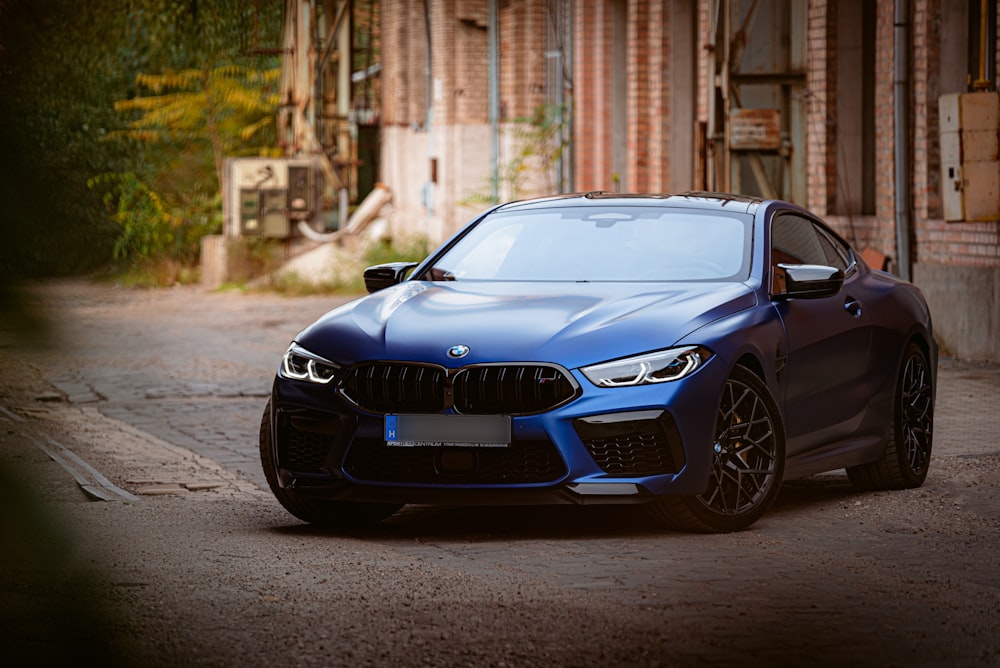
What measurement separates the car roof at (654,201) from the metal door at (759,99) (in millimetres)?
9347

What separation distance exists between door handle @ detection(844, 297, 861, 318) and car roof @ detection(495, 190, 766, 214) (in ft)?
1.91

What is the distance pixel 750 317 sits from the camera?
22.9ft

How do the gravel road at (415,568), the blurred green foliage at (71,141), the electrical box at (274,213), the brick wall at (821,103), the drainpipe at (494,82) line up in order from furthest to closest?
the electrical box at (274,213), the drainpipe at (494,82), the brick wall at (821,103), the gravel road at (415,568), the blurred green foliage at (71,141)

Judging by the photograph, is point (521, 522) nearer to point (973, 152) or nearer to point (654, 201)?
point (654, 201)

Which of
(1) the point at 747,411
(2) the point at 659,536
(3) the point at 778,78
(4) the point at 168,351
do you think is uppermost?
(3) the point at 778,78

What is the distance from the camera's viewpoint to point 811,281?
23.5 ft

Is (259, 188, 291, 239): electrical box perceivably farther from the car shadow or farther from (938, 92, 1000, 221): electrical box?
the car shadow

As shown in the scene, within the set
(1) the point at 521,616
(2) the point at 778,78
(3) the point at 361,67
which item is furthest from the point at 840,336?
(3) the point at 361,67

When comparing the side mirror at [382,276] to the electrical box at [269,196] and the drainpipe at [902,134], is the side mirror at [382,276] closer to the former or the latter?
the drainpipe at [902,134]

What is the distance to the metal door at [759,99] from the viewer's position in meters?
17.5

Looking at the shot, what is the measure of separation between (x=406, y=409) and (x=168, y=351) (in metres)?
4.04

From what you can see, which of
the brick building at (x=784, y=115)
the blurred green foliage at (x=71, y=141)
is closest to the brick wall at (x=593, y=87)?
the brick building at (x=784, y=115)

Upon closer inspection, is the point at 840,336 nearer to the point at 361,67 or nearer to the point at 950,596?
the point at 950,596

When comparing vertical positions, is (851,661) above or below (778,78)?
below
